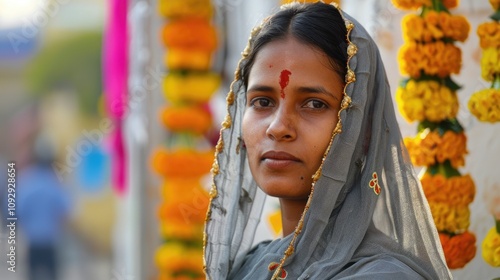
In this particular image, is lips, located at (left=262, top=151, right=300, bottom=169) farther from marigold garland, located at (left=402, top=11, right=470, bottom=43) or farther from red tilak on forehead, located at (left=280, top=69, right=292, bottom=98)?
marigold garland, located at (left=402, top=11, right=470, bottom=43)

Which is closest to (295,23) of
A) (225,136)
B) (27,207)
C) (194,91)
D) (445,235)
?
(225,136)

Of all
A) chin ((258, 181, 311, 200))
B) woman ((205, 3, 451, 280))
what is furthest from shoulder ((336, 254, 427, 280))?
chin ((258, 181, 311, 200))

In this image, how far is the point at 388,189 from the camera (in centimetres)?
233

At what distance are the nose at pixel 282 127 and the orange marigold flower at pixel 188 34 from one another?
261cm

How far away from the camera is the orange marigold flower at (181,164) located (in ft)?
15.6

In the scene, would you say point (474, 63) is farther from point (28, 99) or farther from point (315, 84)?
point (28, 99)

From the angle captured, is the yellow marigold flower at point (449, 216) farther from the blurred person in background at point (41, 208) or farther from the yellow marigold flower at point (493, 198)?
the blurred person in background at point (41, 208)

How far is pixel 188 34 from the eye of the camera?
4.79 metres

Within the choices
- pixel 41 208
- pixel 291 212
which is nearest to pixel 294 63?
pixel 291 212

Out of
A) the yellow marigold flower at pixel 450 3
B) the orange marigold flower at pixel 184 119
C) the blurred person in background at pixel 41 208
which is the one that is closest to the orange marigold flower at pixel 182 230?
the orange marigold flower at pixel 184 119

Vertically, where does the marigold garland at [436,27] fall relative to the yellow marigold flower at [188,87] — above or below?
below

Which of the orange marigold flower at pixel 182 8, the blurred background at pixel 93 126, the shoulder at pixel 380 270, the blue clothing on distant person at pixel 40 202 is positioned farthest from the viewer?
the blue clothing on distant person at pixel 40 202

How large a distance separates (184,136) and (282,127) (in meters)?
2.67

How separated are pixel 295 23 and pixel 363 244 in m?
0.67
